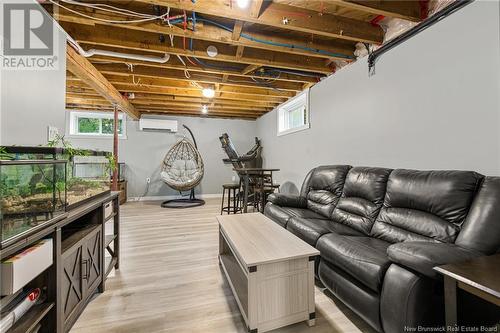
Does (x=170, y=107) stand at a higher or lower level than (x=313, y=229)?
higher

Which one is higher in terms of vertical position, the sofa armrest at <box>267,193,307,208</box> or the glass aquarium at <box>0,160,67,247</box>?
the glass aquarium at <box>0,160,67,247</box>

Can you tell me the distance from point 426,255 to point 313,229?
871 millimetres

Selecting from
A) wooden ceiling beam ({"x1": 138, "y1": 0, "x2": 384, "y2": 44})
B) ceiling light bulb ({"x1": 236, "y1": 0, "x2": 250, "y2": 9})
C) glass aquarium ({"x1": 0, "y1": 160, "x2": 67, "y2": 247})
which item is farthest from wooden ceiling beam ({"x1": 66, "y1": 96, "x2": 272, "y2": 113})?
glass aquarium ({"x1": 0, "y1": 160, "x2": 67, "y2": 247})

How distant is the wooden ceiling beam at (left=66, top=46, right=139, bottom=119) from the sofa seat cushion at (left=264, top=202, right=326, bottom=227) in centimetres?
300

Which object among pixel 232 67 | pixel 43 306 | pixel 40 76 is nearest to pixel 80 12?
pixel 40 76

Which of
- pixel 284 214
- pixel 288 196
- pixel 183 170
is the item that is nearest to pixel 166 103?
pixel 183 170

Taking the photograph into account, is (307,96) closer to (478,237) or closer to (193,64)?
(193,64)

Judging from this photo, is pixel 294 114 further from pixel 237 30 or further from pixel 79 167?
→ pixel 79 167

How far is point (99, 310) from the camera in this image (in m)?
1.61

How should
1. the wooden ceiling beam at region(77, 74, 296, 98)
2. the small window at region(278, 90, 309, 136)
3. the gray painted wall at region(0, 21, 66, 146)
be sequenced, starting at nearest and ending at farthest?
the gray painted wall at region(0, 21, 66, 146) → the wooden ceiling beam at region(77, 74, 296, 98) → the small window at region(278, 90, 309, 136)

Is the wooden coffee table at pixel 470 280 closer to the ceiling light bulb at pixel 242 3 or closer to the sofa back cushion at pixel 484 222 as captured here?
the sofa back cushion at pixel 484 222

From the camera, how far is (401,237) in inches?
64.7

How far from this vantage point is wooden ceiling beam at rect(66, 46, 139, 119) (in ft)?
8.35

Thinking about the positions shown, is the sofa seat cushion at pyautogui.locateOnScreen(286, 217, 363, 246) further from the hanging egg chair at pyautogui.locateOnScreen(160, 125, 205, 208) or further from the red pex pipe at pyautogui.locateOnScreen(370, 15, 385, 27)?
the hanging egg chair at pyautogui.locateOnScreen(160, 125, 205, 208)
